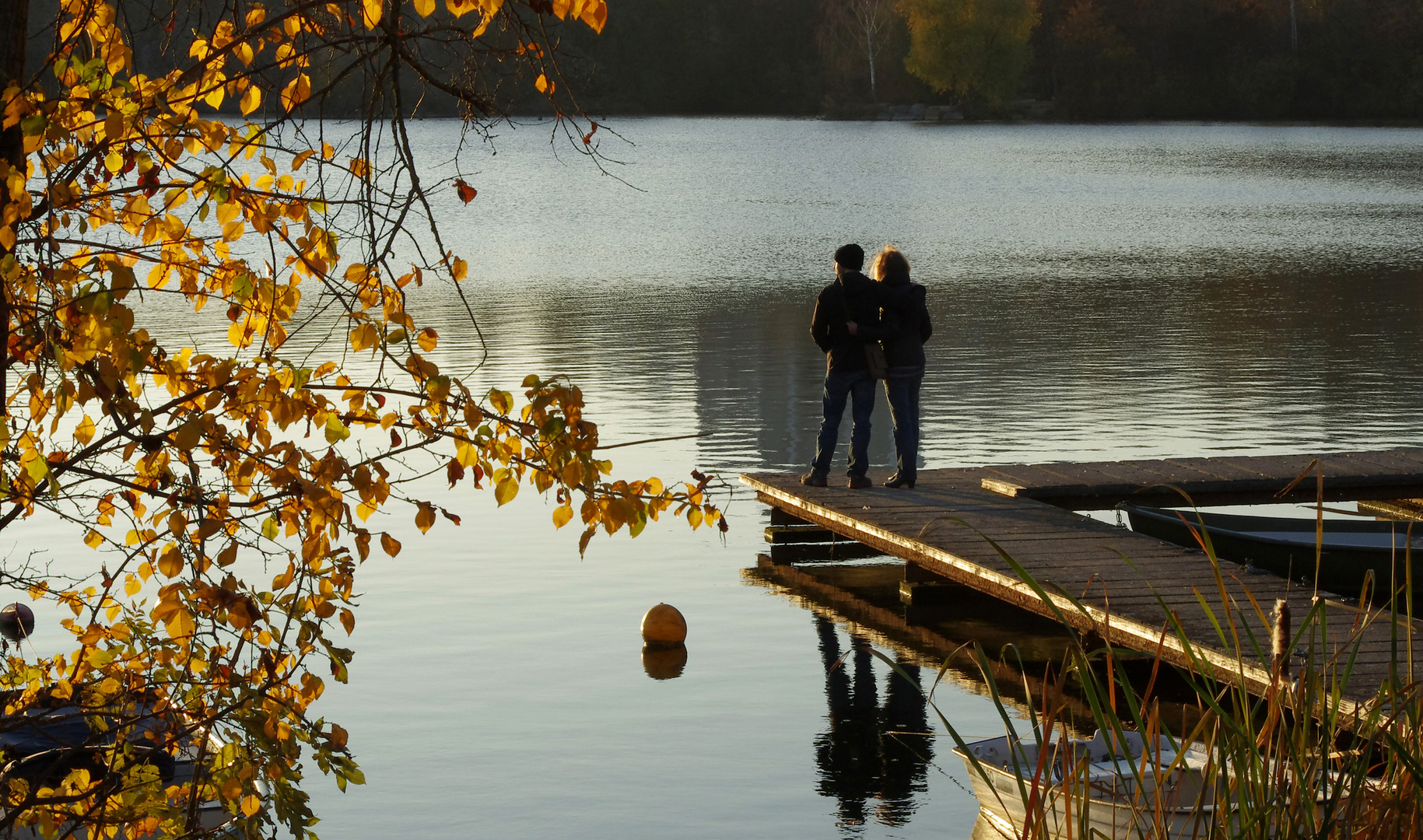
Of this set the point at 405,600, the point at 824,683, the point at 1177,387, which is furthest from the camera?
the point at 1177,387

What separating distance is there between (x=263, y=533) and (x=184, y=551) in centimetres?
35

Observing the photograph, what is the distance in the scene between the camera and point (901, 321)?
1074cm

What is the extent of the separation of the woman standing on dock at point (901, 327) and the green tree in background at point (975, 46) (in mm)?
91231

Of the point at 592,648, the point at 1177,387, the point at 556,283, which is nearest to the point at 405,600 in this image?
the point at 592,648

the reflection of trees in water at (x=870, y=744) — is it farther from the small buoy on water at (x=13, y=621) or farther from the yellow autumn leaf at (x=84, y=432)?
the small buoy on water at (x=13, y=621)

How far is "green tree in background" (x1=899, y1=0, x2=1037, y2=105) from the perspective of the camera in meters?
99.2

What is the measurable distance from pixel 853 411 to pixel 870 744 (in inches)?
128

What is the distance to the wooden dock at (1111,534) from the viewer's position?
26.2ft

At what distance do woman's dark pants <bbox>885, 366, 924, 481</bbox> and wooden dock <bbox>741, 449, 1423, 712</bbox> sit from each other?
0.32 meters

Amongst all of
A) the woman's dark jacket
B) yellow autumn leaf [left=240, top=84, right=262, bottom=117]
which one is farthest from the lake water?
yellow autumn leaf [left=240, top=84, right=262, bottom=117]

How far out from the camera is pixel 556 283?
2883 centimetres

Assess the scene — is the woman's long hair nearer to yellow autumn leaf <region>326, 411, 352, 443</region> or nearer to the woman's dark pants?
the woman's dark pants

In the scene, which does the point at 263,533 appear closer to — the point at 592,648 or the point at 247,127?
the point at 247,127

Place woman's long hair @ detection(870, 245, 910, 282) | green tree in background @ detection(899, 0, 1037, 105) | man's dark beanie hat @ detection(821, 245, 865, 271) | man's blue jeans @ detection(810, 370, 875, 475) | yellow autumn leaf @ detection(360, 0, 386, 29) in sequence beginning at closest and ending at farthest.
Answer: yellow autumn leaf @ detection(360, 0, 386, 29) → man's dark beanie hat @ detection(821, 245, 865, 271) → woman's long hair @ detection(870, 245, 910, 282) → man's blue jeans @ detection(810, 370, 875, 475) → green tree in background @ detection(899, 0, 1037, 105)
